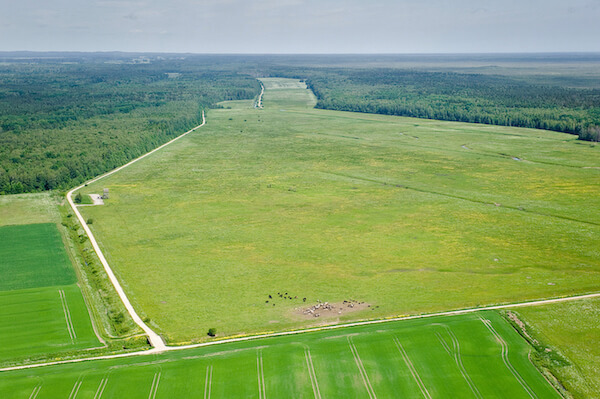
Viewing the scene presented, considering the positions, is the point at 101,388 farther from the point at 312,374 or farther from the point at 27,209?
the point at 27,209

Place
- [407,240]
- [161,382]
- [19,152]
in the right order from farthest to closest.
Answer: [19,152] → [407,240] → [161,382]

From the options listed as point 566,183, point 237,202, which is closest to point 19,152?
point 237,202

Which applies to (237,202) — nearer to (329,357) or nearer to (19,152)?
(329,357)

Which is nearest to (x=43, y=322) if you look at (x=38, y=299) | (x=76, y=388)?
(x=38, y=299)

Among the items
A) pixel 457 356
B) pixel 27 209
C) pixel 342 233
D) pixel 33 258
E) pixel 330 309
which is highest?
pixel 27 209

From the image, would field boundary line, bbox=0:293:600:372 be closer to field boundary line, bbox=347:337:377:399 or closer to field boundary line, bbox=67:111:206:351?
field boundary line, bbox=67:111:206:351

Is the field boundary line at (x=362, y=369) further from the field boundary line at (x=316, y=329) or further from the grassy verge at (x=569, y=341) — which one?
the grassy verge at (x=569, y=341)

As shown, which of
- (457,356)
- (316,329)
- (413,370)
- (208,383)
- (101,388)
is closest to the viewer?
(101,388)
